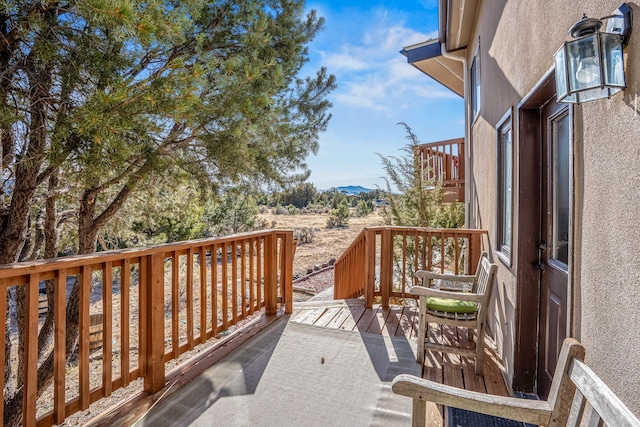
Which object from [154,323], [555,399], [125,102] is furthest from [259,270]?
[555,399]

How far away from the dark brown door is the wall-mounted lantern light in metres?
0.66

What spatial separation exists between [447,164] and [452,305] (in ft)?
16.2

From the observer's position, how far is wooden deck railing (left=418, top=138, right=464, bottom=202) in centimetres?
702

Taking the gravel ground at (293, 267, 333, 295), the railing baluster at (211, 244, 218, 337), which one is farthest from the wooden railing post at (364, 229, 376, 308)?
the gravel ground at (293, 267, 333, 295)

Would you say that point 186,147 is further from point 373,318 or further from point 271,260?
point 373,318

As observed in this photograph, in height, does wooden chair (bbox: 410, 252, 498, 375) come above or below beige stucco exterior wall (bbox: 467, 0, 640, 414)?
below

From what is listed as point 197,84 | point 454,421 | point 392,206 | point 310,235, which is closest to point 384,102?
point 392,206

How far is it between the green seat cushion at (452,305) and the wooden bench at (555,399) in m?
1.62

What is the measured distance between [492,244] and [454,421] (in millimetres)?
1921

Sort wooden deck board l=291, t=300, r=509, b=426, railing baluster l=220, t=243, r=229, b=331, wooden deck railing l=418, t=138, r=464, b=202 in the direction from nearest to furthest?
wooden deck board l=291, t=300, r=509, b=426, railing baluster l=220, t=243, r=229, b=331, wooden deck railing l=418, t=138, r=464, b=202

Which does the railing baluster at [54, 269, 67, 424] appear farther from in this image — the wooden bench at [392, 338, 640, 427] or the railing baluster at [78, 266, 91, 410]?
the wooden bench at [392, 338, 640, 427]

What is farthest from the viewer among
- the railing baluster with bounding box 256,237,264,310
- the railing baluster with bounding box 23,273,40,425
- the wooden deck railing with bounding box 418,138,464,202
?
the wooden deck railing with bounding box 418,138,464,202

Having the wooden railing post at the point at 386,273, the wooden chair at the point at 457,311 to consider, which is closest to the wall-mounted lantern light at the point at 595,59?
the wooden chair at the point at 457,311

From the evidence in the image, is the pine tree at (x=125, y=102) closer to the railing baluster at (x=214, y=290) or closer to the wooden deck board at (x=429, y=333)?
the railing baluster at (x=214, y=290)
